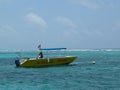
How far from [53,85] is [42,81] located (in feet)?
9.42

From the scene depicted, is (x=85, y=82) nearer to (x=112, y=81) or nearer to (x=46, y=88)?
(x=112, y=81)

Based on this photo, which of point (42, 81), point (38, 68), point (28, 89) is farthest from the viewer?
point (38, 68)

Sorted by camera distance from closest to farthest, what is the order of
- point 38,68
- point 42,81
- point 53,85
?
point 53,85, point 42,81, point 38,68

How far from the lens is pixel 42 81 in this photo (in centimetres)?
3020

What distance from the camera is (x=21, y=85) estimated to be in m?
28.0

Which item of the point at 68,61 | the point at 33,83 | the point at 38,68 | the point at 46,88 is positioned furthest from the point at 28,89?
the point at 68,61

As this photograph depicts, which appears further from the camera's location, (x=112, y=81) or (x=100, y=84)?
(x=112, y=81)

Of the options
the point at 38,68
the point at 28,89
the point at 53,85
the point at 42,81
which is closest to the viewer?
the point at 28,89

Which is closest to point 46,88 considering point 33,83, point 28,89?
point 28,89

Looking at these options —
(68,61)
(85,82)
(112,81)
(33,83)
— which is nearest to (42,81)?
(33,83)

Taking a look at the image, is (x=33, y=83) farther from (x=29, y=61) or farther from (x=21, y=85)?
(x=29, y=61)

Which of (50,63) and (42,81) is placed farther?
(50,63)

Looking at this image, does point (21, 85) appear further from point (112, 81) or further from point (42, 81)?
point (112, 81)

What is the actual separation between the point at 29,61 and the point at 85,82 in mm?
15957
